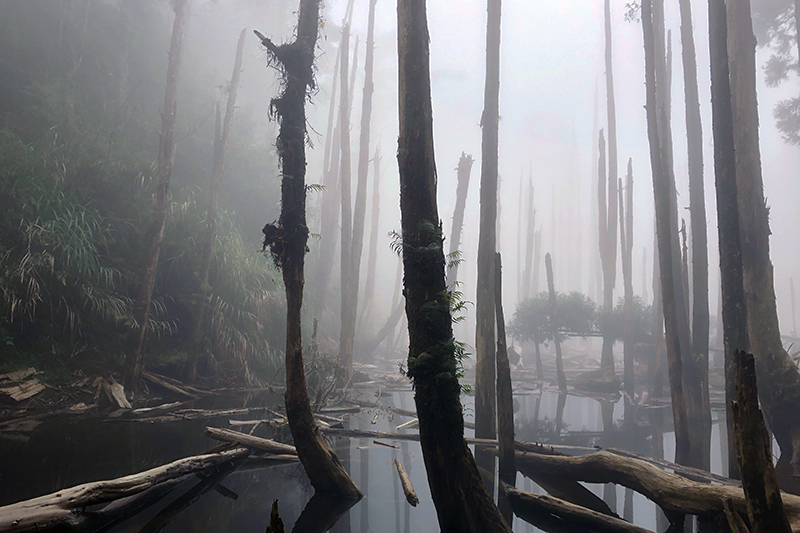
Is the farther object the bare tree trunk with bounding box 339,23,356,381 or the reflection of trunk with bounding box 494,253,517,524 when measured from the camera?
the bare tree trunk with bounding box 339,23,356,381

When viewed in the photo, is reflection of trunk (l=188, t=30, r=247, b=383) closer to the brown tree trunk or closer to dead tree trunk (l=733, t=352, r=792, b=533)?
the brown tree trunk

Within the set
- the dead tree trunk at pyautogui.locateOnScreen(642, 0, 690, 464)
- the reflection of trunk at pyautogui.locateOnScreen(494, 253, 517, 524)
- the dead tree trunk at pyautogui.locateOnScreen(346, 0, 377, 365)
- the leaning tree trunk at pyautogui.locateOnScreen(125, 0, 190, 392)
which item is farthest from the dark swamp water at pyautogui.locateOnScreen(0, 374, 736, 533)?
the dead tree trunk at pyautogui.locateOnScreen(346, 0, 377, 365)

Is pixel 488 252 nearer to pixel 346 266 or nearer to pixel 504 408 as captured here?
pixel 504 408

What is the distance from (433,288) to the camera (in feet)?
14.6

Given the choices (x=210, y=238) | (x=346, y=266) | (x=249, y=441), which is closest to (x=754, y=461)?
(x=249, y=441)

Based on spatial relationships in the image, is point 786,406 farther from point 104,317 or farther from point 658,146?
point 104,317

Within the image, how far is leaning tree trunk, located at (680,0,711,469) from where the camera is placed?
1009 centimetres

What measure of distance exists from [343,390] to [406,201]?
970 cm

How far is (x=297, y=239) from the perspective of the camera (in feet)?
18.7

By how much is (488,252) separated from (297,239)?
13.4ft

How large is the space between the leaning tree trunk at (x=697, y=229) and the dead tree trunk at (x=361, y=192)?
9.58 metres

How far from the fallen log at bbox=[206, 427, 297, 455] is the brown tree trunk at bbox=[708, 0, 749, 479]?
20.1 ft

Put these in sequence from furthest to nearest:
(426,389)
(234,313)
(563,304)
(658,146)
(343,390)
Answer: (563,304)
(234,313)
(343,390)
(658,146)
(426,389)

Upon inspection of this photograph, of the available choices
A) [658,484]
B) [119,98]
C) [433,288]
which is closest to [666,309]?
[658,484]
